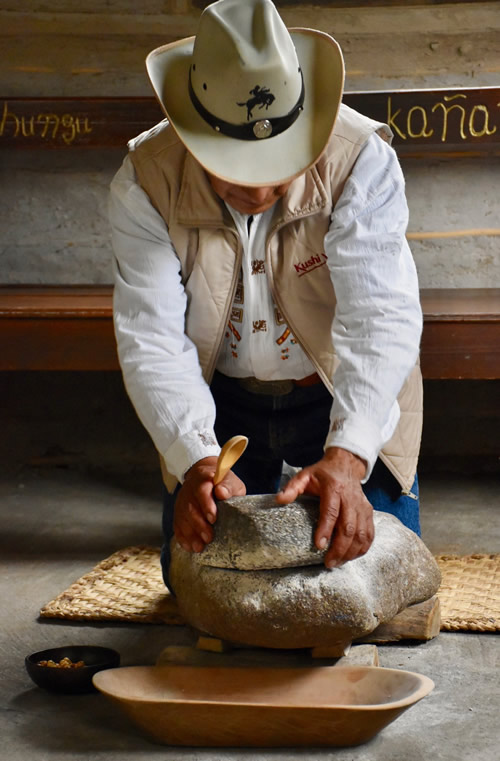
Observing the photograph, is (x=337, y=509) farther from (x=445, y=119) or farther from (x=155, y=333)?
(x=445, y=119)

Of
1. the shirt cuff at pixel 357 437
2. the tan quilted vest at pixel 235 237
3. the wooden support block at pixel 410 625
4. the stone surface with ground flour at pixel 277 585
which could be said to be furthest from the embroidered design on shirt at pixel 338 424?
the wooden support block at pixel 410 625

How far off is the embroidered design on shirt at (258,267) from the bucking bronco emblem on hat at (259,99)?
1.27 ft

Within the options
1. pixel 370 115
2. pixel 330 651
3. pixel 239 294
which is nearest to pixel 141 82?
pixel 370 115

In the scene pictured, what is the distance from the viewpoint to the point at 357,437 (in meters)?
1.82

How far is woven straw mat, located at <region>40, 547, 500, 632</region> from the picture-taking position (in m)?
2.26

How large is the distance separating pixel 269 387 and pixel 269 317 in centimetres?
19

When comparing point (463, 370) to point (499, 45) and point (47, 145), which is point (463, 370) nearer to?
point (499, 45)

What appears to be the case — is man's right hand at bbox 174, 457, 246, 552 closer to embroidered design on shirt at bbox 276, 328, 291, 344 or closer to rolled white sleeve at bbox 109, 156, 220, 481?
rolled white sleeve at bbox 109, 156, 220, 481

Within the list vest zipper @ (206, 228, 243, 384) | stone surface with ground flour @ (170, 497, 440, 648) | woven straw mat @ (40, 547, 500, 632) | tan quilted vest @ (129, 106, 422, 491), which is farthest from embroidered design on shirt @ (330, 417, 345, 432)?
woven straw mat @ (40, 547, 500, 632)

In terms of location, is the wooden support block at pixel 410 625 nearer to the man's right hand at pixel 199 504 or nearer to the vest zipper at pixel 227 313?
the man's right hand at pixel 199 504

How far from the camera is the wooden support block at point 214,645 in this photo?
1845mm

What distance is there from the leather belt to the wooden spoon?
20.7 inches

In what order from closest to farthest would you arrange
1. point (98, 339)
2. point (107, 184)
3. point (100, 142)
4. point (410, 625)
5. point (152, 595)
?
point (410, 625) → point (152, 595) → point (98, 339) → point (100, 142) → point (107, 184)

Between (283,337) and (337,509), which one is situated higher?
(283,337)
